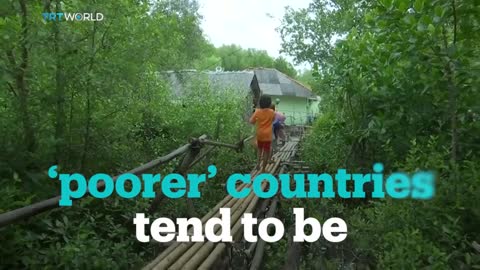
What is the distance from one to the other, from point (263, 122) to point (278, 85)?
29911 mm

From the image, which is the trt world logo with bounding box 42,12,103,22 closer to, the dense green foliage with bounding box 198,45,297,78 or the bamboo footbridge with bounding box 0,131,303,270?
the bamboo footbridge with bounding box 0,131,303,270

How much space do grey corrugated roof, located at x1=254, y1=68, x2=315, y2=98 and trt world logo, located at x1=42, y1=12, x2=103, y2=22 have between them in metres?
30.8

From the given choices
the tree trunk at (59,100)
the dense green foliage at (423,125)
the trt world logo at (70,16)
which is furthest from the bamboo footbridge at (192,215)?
the trt world logo at (70,16)

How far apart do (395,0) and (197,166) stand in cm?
336

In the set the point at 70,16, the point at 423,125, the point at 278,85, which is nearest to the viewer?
the point at 70,16

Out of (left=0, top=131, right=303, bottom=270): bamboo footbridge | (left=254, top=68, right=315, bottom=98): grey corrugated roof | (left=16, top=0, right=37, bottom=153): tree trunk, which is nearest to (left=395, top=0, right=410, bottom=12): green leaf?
(left=0, top=131, right=303, bottom=270): bamboo footbridge

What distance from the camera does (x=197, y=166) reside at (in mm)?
5570

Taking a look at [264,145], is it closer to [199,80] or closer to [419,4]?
[419,4]

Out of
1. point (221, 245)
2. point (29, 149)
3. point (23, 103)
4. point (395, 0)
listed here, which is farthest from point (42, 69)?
point (395, 0)

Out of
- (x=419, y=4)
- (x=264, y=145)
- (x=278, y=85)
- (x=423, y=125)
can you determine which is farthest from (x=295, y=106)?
(x=419, y=4)

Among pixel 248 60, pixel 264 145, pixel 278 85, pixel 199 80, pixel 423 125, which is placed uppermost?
pixel 248 60

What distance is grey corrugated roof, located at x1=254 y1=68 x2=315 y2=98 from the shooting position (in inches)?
1351

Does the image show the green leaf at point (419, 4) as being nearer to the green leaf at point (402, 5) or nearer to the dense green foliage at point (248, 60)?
the green leaf at point (402, 5)

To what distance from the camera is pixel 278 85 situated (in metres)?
35.0
